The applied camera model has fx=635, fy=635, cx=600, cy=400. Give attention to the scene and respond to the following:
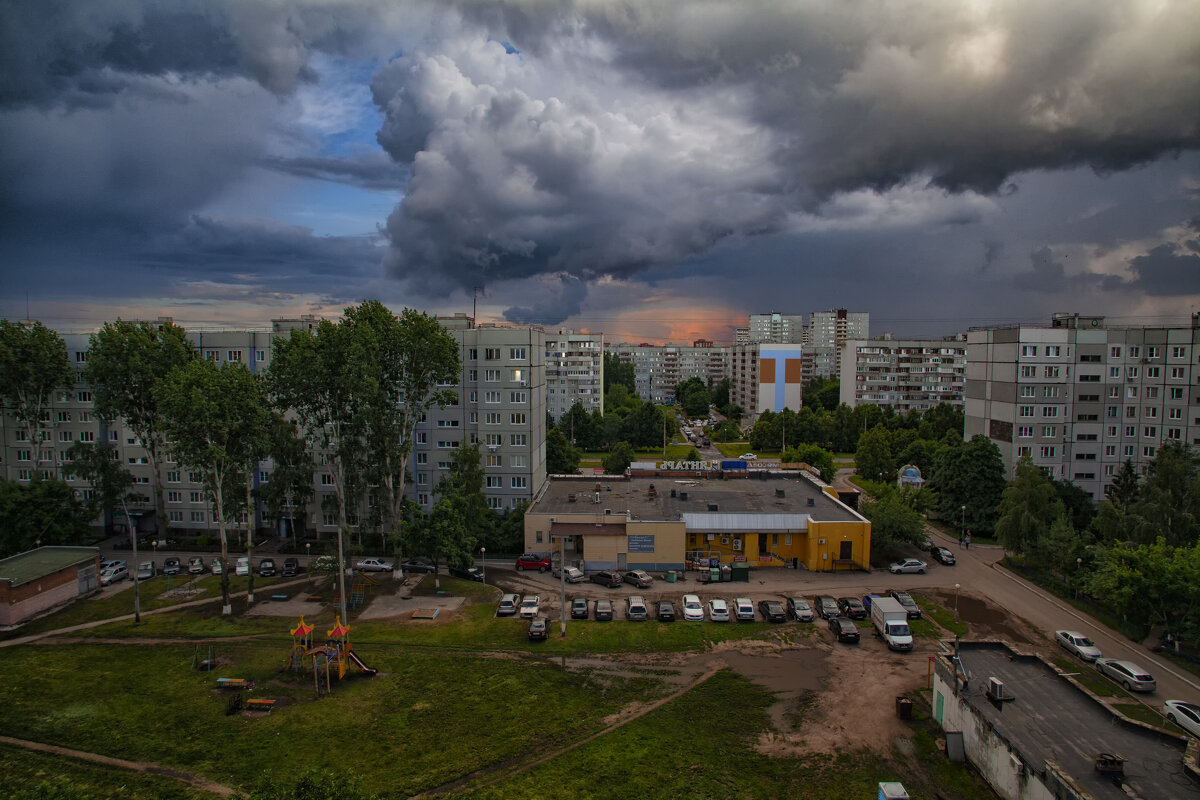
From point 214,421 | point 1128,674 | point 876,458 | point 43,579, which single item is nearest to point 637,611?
point 1128,674

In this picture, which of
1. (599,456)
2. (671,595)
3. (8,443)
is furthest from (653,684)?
(599,456)

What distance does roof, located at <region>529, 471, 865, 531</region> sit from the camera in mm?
43406

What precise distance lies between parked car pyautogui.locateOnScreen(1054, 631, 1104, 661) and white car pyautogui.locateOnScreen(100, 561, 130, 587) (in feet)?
182

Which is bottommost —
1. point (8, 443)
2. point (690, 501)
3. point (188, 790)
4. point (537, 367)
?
point (188, 790)

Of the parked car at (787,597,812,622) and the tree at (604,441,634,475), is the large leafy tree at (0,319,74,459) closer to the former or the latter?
the tree at (604,441,634,475)

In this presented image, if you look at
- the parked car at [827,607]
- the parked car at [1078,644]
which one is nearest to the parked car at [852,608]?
the parked car at [827,607]

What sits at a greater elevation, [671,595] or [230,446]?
[230,446]

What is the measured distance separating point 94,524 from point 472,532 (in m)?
34.3

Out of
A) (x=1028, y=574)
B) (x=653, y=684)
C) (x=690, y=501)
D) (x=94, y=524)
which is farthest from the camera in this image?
(x=94, y=524)

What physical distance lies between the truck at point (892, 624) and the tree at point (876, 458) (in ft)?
145

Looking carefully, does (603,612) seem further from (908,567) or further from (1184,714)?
(1184,714)

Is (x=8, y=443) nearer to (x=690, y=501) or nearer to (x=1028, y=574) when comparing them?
(x=690, y=501)

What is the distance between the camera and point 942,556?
4475 centimetres

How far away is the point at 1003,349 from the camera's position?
55750mm
